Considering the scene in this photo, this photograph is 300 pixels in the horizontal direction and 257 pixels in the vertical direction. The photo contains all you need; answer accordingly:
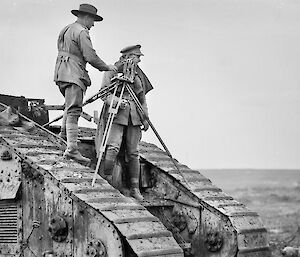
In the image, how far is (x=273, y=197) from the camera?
40156mm

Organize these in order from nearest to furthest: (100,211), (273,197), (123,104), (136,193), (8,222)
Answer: (100,211)
(8,222)
(123,104)
(136,193)
(273,197)

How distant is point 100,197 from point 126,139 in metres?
2.10

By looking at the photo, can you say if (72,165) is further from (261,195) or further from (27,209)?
(261,195)

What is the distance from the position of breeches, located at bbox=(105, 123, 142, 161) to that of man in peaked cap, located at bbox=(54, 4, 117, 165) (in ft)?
1.78

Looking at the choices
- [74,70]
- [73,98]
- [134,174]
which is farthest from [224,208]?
[74,70]

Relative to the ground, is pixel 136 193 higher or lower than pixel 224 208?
higher

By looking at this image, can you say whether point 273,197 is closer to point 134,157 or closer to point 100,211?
point 134,157

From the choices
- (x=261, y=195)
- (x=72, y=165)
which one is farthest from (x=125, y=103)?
(x=261, y=195)

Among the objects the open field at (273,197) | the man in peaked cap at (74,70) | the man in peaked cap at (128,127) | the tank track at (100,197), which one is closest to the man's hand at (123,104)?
the man in peaked cap at (128,127)

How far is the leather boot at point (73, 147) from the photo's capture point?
13.5m

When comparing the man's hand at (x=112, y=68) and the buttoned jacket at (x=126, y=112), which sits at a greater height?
the man's hand at (x=112, y=68)

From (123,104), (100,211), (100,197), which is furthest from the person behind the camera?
(123,104)

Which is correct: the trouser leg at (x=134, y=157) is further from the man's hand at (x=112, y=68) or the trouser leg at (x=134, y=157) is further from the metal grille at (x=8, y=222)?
the metal grille at (x=8, y=222)

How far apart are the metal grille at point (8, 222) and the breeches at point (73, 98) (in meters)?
1.41
